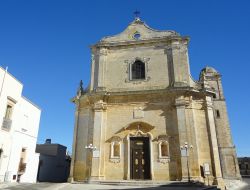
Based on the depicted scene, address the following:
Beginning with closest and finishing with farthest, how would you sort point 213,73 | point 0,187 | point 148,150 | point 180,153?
point 0,187
point 180,153
point 148,150
point 213,73

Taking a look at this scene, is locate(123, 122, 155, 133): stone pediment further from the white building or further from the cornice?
the white building

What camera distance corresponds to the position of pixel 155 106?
17.4 metres

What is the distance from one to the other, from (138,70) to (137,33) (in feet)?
11.8

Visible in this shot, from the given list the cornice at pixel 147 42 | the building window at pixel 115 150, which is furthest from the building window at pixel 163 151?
the cornice at pixel 147 42

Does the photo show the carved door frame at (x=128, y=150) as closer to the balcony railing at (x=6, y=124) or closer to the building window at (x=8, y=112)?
the balcony railing at (x=6, y=124)

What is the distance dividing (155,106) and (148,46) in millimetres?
5341

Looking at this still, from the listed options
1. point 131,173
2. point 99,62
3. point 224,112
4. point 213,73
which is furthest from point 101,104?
point 213,73

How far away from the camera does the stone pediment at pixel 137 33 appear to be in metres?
20.0

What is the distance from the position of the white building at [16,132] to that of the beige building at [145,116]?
3.84 metres

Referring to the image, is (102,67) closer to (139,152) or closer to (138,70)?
(138,70)

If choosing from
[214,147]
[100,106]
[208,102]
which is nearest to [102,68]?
[100,106]

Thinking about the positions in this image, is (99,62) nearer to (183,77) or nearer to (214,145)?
(183,77)

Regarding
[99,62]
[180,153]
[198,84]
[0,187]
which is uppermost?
[99,62]

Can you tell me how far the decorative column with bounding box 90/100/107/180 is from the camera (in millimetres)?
16062
